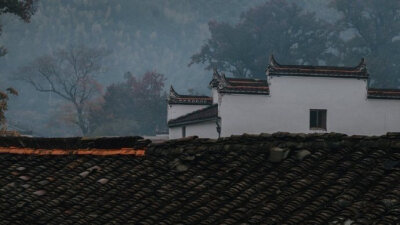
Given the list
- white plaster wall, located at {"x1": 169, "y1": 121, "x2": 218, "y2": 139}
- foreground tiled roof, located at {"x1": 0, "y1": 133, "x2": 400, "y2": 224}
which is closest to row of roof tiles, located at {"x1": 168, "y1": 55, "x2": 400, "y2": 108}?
white plaster wall, located at {"x1": 169, "y1": 121, "x2": 218, "y2": 139}

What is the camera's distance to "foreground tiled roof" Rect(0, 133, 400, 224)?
698 centimetres

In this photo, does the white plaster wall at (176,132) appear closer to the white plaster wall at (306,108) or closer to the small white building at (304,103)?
the small white building at (304,103)

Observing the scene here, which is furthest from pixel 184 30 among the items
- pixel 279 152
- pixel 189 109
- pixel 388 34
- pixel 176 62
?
pixel 279 152

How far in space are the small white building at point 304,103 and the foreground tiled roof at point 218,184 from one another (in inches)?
711

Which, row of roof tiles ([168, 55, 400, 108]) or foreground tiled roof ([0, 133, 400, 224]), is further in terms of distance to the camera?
row of roof tiles ([168, 55, 400, 108])

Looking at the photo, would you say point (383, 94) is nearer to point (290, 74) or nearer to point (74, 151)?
point (290, 74)

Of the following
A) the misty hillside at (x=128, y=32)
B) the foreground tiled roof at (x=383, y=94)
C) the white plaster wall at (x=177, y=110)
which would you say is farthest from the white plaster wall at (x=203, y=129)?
the misty hillside at (x=128, y=32)

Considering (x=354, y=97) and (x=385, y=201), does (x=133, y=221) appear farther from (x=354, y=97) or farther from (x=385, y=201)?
(x=354, y=97)

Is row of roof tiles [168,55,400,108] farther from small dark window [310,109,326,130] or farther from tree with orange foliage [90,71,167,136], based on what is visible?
tree with orange foliage [90,71,167,136]

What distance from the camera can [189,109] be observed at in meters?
33.0

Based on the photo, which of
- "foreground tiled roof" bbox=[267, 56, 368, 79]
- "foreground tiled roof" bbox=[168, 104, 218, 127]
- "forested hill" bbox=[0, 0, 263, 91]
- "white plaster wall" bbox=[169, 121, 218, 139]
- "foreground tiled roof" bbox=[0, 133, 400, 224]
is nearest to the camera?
"foreground tiled roof" bbox=[0, 133, 400, 224]

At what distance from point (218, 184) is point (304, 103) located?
1970 cm

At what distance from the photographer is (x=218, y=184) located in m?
7.70

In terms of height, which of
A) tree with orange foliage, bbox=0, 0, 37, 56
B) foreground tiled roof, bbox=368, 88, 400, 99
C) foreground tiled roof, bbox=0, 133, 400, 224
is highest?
tree with orange foliage, bbox=0, 0, 37, 56
